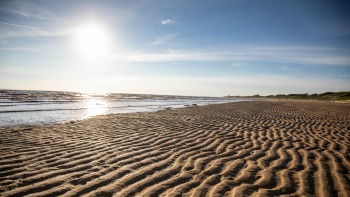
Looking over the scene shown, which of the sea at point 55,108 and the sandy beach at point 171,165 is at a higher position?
the sea at point 55,108

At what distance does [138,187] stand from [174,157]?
1893mm

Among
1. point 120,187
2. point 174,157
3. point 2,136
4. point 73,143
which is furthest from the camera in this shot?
point 2,136

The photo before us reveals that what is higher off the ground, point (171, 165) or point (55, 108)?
point (55, 108)

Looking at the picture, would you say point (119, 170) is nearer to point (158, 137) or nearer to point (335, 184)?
point (158, 137)

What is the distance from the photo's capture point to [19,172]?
4535 millimetres

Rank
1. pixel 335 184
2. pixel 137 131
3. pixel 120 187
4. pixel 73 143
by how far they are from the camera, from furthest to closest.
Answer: pixel 137 131 < pixel 73 143 < pixel 335 184 < pixel 120 187

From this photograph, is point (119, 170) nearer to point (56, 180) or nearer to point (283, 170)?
point (56, 180)

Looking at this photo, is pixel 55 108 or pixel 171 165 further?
pixel 55 108

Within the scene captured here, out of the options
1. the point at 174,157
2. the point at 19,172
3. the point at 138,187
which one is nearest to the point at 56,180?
the point at 19,172

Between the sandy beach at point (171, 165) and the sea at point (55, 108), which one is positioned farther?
the sea at point (55, 108)

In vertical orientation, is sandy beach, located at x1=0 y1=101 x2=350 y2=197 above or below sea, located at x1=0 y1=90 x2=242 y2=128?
below

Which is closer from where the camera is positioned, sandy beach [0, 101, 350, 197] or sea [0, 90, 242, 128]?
sandy beach [0, 101, 350, 197]

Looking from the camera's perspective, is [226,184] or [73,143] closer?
[226,184]

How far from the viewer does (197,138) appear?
8094 mm
